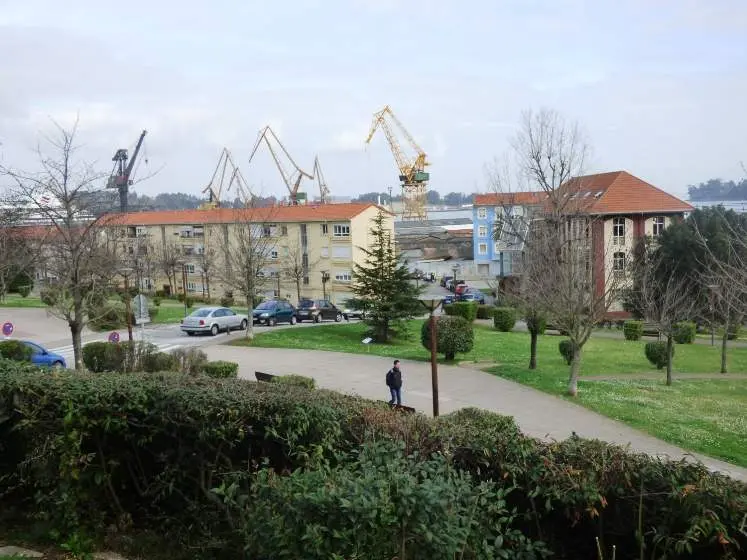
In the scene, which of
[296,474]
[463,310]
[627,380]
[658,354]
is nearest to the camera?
[296,474]

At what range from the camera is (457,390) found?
59.5 ft

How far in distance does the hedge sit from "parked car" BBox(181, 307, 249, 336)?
22366 millimetres

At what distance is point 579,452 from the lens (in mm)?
4793

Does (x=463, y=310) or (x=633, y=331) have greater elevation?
(x=463, y=310)

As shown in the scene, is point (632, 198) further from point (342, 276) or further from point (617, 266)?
point (617, 266)

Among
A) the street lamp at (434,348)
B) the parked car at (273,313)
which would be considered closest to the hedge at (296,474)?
the street lamp at (434,348)

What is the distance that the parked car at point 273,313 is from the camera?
33688 millimetres

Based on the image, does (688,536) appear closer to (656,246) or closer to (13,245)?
(13,245)

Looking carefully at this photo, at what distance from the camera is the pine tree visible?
28.1m

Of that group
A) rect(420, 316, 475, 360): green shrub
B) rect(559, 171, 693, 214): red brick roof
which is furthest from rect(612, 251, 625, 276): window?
rect(559, 171, 693, 214): red brick roof

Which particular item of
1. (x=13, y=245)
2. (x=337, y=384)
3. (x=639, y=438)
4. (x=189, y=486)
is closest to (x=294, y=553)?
(x=189, y=486)

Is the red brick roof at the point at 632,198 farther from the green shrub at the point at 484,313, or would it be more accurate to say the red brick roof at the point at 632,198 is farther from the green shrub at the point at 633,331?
the green shrub at the point at 633,331

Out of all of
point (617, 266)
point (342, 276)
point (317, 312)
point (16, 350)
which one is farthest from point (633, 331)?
point (16, 350)

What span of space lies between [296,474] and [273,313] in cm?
3050
